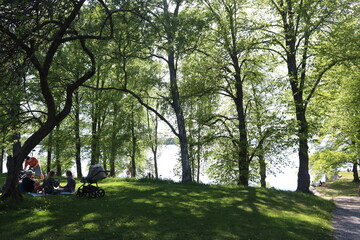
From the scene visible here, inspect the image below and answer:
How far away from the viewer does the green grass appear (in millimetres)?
8672

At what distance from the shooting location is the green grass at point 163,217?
8.67 m

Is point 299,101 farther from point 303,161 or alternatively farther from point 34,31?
point 34,31

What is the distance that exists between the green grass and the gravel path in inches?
13.1

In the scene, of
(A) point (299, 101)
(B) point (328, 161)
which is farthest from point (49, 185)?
(B) point (328, 161)

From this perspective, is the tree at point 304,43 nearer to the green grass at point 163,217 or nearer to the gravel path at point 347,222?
the gravel path at point 347,222

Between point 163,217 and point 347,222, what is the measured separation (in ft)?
23.7

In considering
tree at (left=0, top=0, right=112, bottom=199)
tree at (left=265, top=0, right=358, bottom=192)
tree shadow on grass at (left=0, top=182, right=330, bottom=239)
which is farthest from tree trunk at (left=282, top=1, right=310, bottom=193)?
tree at (left=0, top=0, right=112, bottom=199)

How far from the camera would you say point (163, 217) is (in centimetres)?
1052

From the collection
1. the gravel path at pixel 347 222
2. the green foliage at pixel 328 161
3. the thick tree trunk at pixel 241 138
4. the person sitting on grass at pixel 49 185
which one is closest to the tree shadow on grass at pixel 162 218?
the gravel path at pixel 347 222

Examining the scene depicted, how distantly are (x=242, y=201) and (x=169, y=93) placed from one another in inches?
377

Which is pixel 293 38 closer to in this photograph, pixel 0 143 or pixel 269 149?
pixel 269 149

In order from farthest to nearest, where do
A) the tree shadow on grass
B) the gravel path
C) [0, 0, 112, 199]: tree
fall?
the gravel path, [0, 0, 112, 199]: tree, the tree shadow on grass

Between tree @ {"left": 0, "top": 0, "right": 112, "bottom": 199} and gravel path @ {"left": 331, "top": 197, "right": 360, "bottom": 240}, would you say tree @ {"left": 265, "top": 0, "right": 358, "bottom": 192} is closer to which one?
gravel path @ {"left": 331, "top": 197, "right": 360, "bottom": 240}

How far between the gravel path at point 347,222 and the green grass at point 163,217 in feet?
1.10
